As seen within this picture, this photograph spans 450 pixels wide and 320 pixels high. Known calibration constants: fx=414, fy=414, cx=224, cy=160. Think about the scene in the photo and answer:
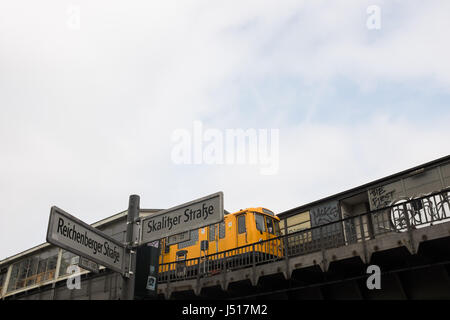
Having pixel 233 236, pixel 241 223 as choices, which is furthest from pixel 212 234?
pixel 241 223

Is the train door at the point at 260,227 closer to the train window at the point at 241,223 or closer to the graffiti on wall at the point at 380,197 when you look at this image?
the train window at the point at 241,223

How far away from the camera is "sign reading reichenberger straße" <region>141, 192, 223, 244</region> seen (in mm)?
6895

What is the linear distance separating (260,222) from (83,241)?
11.6 m

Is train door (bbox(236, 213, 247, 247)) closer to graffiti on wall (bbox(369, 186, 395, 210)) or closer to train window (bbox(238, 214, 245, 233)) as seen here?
train window (bbox(238, 214, 245, 233))

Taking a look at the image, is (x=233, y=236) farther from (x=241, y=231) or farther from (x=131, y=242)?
(x=131, y=242)

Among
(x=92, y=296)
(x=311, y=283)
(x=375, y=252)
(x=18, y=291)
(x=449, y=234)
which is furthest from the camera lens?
(x=18, y=291)

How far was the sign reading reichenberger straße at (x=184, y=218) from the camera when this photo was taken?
22.6 feet

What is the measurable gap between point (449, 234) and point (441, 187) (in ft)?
20.2

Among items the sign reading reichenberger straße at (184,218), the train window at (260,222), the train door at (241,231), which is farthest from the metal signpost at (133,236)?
the train window at (260,222)

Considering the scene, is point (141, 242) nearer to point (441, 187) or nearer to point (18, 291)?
point (441, 187)

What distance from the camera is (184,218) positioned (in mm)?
7133

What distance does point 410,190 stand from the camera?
16.7 metres

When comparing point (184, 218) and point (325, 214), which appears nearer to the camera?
point (184, 218)
